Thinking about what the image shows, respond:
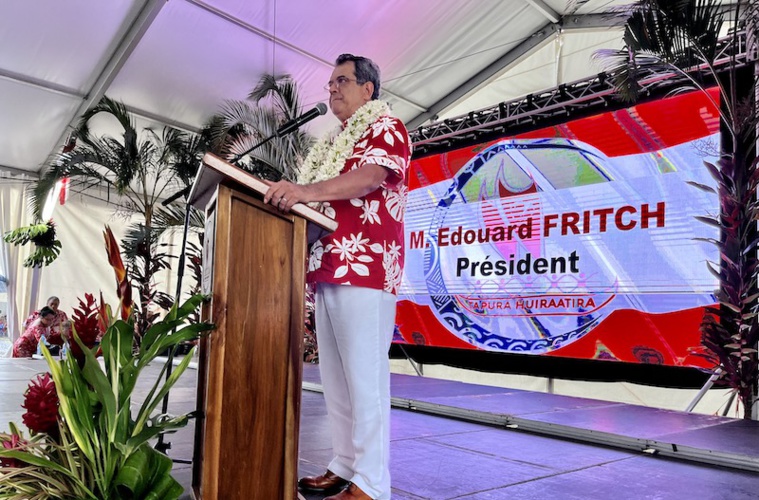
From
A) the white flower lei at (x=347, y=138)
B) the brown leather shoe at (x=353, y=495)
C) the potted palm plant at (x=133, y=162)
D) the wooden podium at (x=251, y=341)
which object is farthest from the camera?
the potted palm plant at (x=133, y=162)

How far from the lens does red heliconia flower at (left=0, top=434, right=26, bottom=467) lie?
132cm

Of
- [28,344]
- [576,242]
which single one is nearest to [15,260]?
[28,344]

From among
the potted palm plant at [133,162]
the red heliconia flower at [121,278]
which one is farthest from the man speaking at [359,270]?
the potted palm plant at [133,162]

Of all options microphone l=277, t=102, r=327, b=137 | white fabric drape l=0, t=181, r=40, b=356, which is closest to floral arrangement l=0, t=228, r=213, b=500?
microphone l=277, t=102, r=327, b=137

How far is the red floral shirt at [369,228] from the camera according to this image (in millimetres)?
1590

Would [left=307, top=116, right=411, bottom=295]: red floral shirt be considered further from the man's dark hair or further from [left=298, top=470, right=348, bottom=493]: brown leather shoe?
[left=298, top=470, right=348, bottom=493]: brown leather shoe

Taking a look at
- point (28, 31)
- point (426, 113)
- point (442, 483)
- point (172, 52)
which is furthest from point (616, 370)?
point (28, 31)

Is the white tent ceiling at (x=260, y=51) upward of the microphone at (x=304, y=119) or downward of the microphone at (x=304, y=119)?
upward

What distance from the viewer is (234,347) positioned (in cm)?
128

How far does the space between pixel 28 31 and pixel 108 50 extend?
2.44 ft

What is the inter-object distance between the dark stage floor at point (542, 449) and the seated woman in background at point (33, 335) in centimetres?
260

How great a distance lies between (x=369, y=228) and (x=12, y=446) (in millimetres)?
1019

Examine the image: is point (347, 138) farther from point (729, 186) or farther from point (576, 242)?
point (576, 242)

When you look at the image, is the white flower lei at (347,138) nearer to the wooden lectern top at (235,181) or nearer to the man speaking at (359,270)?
the man speaking at (359,270)
